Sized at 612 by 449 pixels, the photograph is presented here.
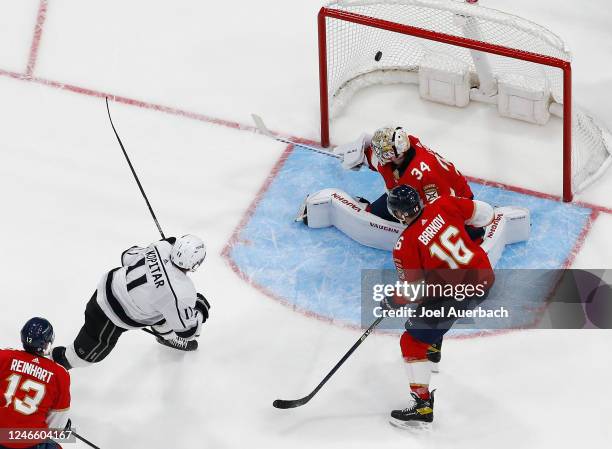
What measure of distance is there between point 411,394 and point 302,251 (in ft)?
3.92

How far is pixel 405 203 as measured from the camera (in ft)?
21.9

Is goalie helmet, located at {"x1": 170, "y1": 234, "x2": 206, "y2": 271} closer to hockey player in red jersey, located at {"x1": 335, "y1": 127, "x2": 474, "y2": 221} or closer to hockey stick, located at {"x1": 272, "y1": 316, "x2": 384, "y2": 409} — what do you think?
hockey stick, located at {"x1": 272, "y1": 316, "x2": 384, "y2": 409}

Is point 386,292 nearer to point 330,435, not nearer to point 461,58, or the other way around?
point 330,435

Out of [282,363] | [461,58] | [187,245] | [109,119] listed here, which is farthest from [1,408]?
[461,58]

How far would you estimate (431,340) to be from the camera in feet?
22.3

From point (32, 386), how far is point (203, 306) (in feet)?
3.41

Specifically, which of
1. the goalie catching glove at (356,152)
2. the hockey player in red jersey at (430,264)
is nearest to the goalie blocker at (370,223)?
the goalie catching glove at (356,152)

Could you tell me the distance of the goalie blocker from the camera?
298 inches

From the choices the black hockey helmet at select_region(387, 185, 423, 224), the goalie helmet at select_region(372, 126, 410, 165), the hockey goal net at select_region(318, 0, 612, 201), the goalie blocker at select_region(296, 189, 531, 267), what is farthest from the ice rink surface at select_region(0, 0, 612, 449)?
the black hockey helmet at select_region(387, 185, 423, 224)

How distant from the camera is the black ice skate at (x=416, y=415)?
6914 mm

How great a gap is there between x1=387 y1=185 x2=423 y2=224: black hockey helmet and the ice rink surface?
2.99 feet

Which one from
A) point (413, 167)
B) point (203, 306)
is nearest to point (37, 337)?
point (203, 306)

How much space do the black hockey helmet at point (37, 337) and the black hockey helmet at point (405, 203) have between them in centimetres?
165

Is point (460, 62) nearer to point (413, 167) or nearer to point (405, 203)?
point (413, 167)
